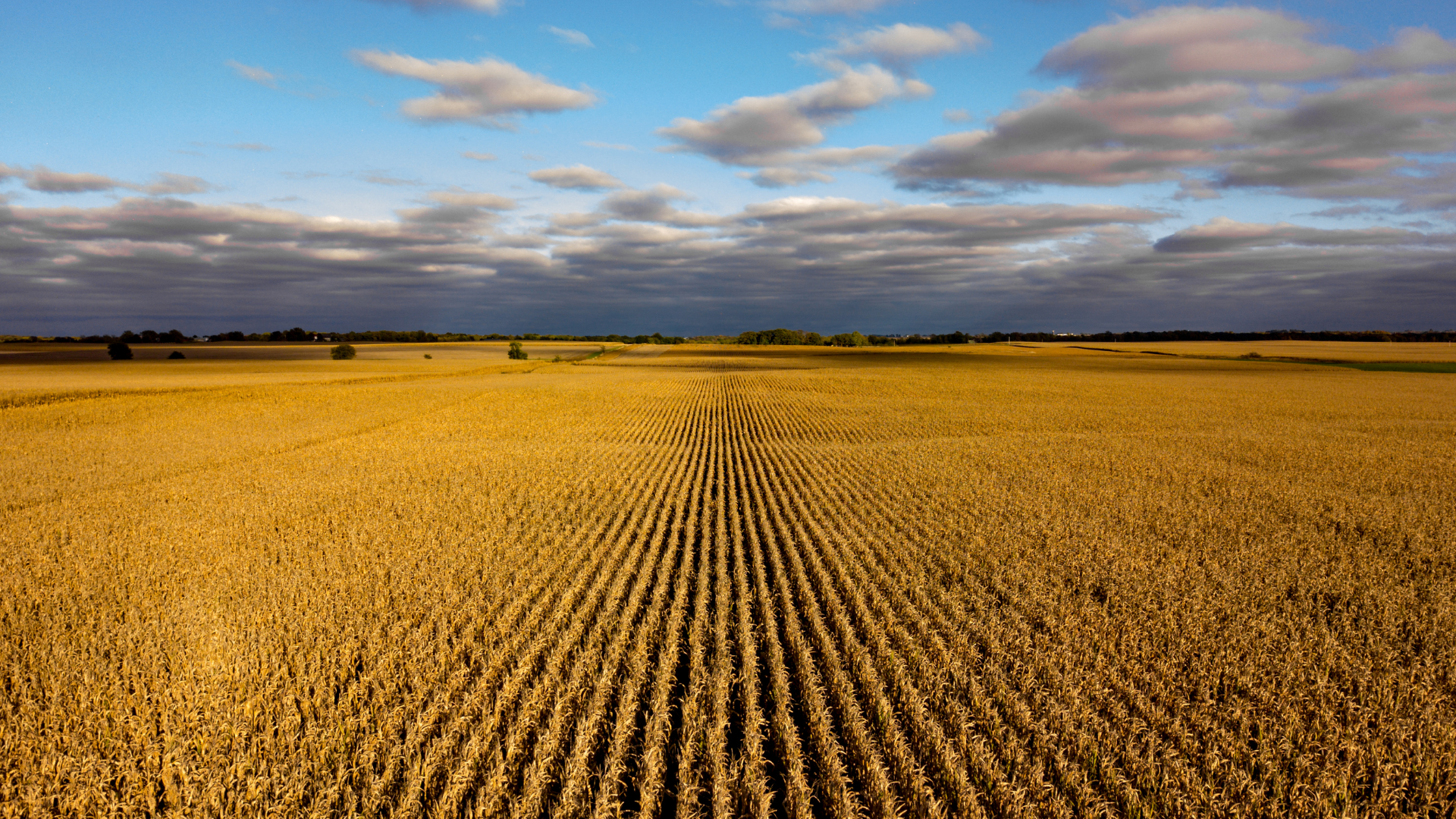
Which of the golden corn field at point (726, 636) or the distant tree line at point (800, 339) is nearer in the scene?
the golden corn field at point (726, 636)

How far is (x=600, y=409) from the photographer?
3281 centimetres

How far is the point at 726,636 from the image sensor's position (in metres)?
7.29

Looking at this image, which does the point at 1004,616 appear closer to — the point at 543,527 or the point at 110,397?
the point at 543,527

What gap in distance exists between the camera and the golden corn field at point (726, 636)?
4852 millimetres

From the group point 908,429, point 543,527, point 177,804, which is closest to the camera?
point 177,804

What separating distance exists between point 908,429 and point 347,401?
30.1m

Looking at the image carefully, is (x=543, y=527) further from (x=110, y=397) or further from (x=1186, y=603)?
(x=110, y=397)

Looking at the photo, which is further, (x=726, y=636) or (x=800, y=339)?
(x=800, y=339)

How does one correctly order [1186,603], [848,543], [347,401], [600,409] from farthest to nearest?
1. [347,401]
2. [600,409]
3. [848,543]
4. [1186,603]

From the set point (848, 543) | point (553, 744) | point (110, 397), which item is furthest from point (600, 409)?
point (553, 744)

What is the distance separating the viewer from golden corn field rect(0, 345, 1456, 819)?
4852mm

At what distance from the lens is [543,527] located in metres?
11.8

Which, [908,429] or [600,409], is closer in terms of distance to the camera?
[908,429]

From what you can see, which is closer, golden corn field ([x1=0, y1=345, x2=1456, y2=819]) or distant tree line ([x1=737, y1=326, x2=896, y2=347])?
golden corn field ([x1=0, y1=345, x2=1456, y2=819])
